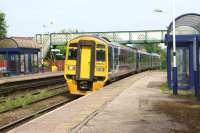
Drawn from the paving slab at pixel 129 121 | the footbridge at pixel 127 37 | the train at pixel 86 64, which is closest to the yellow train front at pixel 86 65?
the train at pixel 86 64

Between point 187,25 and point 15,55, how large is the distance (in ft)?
70.7

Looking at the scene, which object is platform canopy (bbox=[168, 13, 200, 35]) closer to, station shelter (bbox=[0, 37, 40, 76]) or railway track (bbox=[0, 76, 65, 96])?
railway track (bbox=[0, 76, 65, 96])

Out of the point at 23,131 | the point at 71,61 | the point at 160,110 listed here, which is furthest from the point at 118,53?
the point at 23,131

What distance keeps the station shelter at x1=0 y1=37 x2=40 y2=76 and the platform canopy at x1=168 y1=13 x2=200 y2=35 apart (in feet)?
65.7

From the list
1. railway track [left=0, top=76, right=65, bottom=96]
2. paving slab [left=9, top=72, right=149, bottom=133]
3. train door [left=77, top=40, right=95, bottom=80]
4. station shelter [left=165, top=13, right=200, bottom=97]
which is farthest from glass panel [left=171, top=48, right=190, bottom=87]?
railway track [left=0, top=76, right=65, bottom=96]

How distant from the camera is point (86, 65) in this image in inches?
952

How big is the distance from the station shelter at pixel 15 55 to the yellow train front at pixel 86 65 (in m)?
18.1

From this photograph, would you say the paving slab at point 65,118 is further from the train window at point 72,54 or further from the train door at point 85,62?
the train window at point 72,54

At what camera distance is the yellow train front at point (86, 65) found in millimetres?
24172

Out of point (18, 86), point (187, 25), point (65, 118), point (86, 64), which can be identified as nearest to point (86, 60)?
point (86, 64)

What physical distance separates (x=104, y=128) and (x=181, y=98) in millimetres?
8431

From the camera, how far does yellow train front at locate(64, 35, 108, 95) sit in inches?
952

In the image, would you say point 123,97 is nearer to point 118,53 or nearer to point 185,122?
point 185,122

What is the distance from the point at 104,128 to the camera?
11383 millimetres
